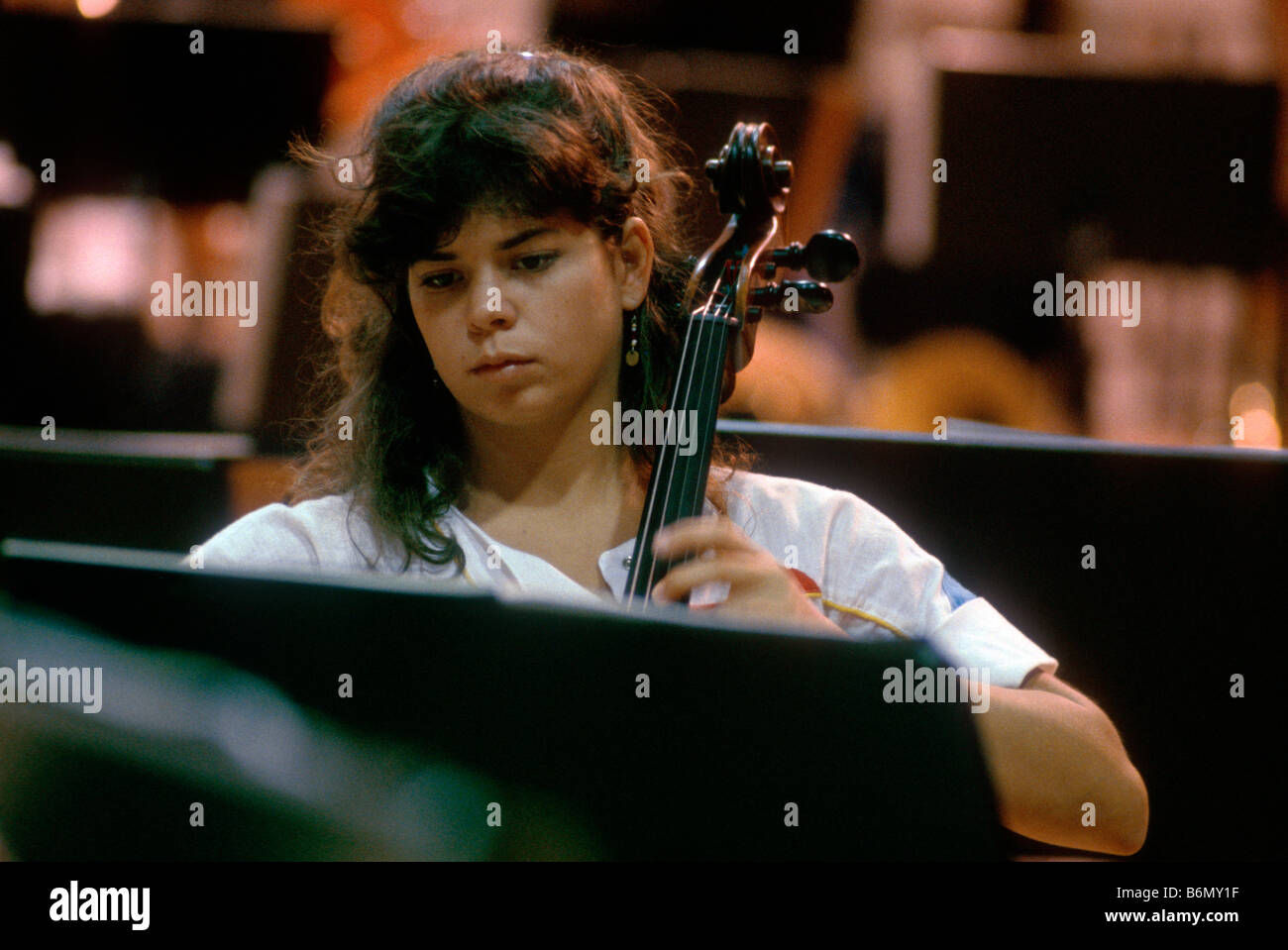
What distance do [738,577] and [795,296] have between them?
33cm

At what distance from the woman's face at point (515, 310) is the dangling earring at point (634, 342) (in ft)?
0.19

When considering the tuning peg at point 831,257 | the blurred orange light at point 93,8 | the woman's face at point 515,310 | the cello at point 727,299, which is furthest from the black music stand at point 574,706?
the blurred orange light at point 93,8

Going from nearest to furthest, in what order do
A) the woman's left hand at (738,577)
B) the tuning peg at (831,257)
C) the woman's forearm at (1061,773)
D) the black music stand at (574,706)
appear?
the black music stand at (574,706)
the woman's left hand at (738,577)
the woman's forearm at (1061,773)
the tuning peg at (831,257)

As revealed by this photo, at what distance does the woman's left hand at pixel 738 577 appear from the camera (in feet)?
2.61

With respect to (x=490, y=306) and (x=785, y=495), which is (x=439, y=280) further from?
(x=785, y=495)

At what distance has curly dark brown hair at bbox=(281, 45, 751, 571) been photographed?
3.16 feet

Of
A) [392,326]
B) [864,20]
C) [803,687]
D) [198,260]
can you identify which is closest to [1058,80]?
[864,20]

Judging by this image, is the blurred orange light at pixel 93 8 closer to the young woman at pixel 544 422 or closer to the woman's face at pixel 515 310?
the young woman at pixel 544 422

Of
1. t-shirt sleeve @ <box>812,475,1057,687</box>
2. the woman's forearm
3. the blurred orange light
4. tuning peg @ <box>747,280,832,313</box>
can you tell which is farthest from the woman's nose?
the blurred orange light

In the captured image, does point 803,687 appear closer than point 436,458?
Yes

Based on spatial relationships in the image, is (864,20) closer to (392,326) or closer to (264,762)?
(392,326)

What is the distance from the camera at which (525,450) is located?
1067mm

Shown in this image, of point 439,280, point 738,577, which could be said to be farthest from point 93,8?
point 738,577
